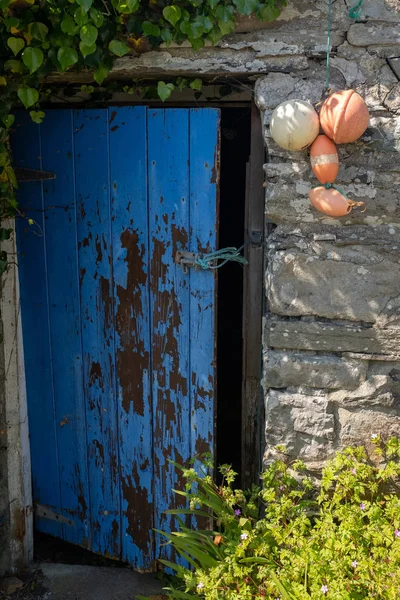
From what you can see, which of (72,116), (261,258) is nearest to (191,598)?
(261,258)

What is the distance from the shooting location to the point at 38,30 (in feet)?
8.02

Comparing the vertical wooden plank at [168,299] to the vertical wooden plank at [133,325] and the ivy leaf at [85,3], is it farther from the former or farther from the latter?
the ivy leaf at [85,3]

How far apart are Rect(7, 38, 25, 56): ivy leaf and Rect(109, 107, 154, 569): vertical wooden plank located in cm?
50

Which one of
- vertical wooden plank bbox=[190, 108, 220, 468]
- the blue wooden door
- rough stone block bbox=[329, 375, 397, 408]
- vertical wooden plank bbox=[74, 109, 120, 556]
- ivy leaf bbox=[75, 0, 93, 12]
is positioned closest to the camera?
ivy leaf bbox=[75, 0, 93, 12]

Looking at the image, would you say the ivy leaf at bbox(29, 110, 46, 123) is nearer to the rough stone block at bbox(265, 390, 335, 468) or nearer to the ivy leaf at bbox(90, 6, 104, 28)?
the ivy leaf at bbox(90, 6, 104, 28)

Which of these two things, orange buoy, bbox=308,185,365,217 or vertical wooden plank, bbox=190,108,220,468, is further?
vertical wooden plank, bbox=190,108,220,468

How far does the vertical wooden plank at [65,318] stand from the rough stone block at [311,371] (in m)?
1.04

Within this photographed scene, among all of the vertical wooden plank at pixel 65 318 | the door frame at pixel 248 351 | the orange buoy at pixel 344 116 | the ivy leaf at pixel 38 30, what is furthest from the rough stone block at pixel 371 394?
the ivy leaf at pixel 38 30

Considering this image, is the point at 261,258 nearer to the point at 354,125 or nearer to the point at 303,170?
the point at 303,170

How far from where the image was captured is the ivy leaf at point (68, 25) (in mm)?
2396

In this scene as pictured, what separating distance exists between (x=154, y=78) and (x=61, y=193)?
0.69m

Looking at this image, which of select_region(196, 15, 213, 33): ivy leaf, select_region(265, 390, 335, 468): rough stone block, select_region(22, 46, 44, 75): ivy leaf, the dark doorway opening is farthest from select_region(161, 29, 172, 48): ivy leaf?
select_region(265, 390, 335, 468): rough stone block

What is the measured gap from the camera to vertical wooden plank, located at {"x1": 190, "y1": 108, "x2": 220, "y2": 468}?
2732mm

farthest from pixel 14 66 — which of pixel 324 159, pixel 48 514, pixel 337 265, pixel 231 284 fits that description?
pixel 48 514
